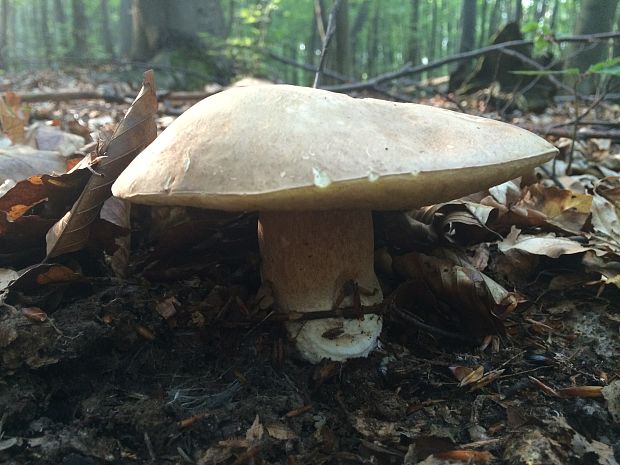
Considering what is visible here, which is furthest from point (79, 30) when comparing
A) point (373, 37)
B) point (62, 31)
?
point (373, 37)

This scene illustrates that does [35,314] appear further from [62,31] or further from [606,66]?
[62,31]

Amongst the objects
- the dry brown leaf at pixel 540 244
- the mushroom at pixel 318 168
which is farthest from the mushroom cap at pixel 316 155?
the dry brown leaf at pixel 540 244

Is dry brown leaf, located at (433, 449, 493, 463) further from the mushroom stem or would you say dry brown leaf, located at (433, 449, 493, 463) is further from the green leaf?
the green leaf

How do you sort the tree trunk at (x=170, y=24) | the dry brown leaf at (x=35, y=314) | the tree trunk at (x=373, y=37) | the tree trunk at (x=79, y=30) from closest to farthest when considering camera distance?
the dry brown leaf at (x=35, y=314), the tree trunk at (x=170, y=24), the tree trunk at (x=79, y=30), the tree trunk at (x=373, y=37)

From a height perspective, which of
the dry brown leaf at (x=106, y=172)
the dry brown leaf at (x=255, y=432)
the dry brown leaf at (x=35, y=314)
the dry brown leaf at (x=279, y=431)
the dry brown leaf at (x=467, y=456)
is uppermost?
the dry brown leaf at (x=106, y=172)

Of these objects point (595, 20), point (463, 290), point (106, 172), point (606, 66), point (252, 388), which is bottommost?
point (252, 388)

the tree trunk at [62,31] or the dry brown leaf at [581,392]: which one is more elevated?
the tree trunk at [62,31]

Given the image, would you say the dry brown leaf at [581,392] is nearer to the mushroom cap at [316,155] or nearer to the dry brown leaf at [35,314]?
the mushroom cap at [316,155]
